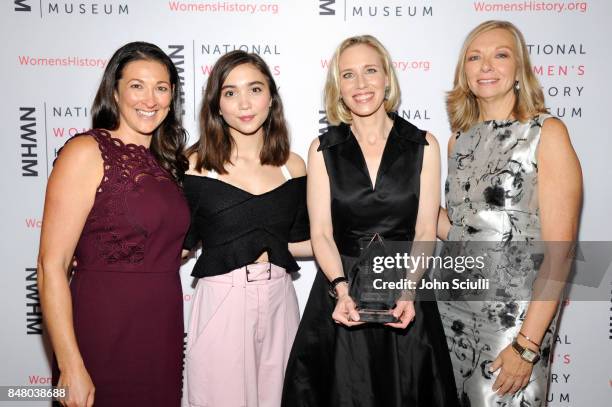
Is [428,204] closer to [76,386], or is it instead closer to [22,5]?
[76,386]

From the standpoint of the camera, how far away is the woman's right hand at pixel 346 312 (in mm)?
2025

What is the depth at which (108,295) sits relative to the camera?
6.52 feet

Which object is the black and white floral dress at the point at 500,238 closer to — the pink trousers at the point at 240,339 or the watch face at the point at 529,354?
the watch face at the point at 529,354

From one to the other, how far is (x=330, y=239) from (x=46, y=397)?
7.85 ft

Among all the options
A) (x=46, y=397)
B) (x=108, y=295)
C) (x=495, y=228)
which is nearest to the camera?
(x=108, y=295)

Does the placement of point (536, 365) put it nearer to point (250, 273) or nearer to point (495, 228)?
point (495, 228)

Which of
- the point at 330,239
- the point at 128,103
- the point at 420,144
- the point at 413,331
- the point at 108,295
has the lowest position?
the point at 413,331

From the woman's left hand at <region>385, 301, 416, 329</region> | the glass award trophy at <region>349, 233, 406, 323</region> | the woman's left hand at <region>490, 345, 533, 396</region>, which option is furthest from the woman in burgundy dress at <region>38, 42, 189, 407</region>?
the woman's left hand at <region>490, 345, 533, 396</region>

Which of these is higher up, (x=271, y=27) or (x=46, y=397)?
(x=271, y=27)

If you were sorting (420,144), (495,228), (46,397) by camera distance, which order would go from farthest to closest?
(46,397) < (420,144) < (495,228)

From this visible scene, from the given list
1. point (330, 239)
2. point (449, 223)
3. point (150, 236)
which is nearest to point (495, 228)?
point (449, 223)

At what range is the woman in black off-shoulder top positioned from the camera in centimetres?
223

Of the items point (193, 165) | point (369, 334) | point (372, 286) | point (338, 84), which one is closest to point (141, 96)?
point (193, 165)
